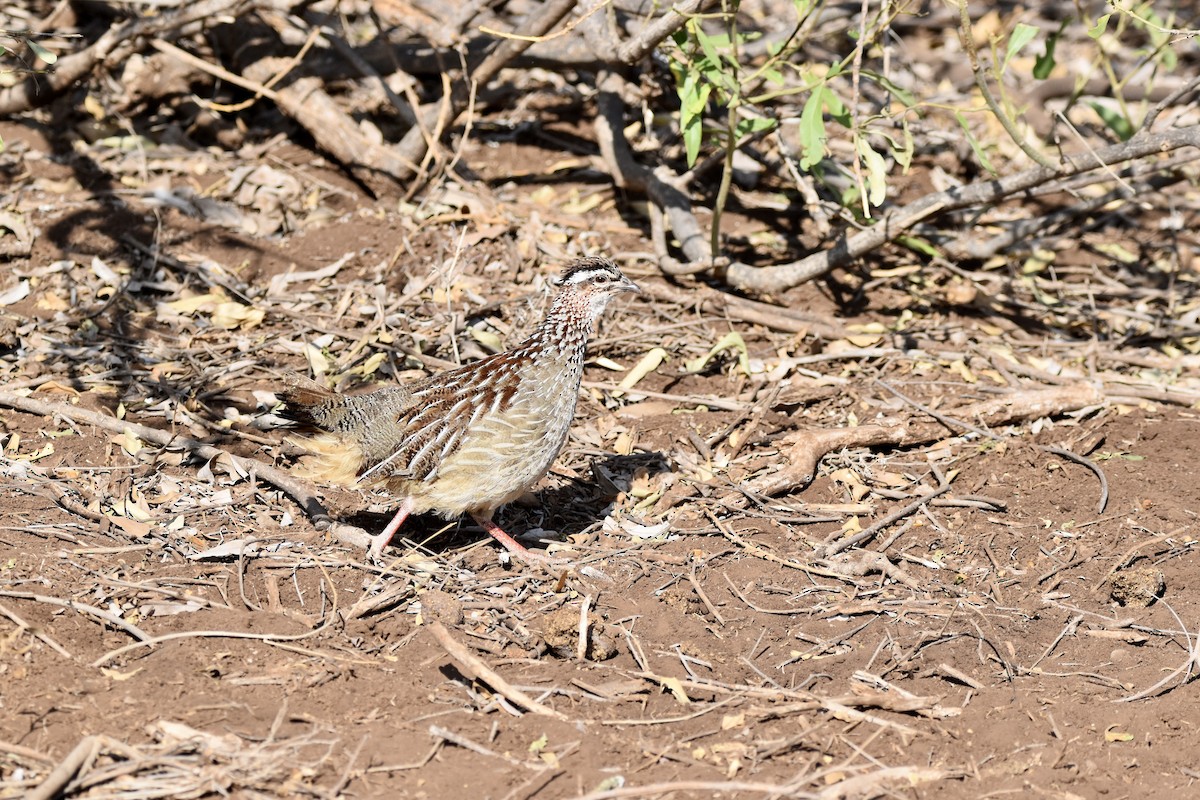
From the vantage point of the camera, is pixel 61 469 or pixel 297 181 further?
pixel 297 181

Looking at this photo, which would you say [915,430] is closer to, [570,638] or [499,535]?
[499,535]

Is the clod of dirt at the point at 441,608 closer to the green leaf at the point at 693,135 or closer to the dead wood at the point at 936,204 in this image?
the green leaf at the point at 693,135

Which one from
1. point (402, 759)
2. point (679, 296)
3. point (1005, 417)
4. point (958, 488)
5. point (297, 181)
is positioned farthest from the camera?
point (297, 181)

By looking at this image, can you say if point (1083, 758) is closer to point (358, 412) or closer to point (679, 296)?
point (358, 412)

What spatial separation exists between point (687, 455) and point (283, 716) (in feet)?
10.8

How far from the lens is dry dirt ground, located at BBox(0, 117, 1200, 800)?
16.7 ft

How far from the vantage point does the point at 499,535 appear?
6793 mm

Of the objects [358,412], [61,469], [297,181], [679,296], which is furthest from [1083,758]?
[297,181]

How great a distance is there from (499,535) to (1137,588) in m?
3.32

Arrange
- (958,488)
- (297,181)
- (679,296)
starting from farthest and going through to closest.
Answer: (297,181)
(679,296)
(958,488)

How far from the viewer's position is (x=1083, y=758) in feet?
17.2

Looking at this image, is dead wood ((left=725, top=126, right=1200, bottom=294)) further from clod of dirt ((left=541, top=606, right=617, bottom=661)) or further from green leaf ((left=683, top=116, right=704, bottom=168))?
clod of dirt ((left=541, top=606, right=617, bottom=661))

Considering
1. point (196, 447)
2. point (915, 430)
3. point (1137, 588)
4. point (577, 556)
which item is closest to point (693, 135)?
point (915, 430)

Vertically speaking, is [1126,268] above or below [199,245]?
below
